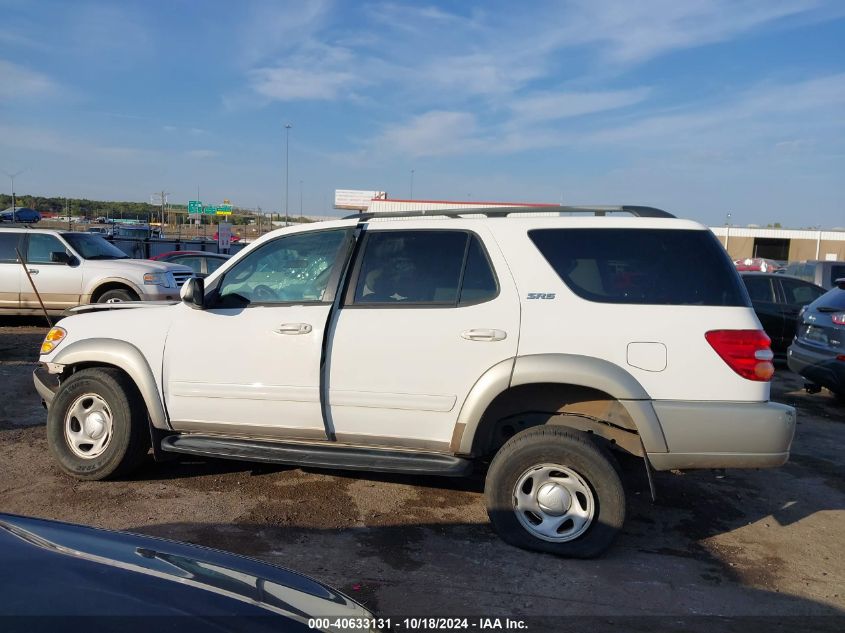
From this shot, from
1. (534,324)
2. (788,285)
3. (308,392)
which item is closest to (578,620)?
(534,324)

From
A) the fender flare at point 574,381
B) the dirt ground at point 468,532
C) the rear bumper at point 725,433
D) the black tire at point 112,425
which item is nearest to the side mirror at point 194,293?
the black tire at point 112,425

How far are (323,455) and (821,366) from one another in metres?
6.36

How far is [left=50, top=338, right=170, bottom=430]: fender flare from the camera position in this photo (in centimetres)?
489

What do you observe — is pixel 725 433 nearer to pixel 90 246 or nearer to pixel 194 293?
pixel 194 293

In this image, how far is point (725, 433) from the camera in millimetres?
3957

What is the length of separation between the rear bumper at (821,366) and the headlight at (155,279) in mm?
10015

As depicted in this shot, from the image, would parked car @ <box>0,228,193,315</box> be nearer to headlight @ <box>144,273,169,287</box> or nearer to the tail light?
headlight @ <box>144,273,169,287</box>

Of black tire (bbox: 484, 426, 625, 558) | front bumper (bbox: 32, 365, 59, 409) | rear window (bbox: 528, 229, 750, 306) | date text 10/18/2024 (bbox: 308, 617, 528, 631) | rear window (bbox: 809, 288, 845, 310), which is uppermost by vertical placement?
rear window (bbox: 528, 229, 750, 306)

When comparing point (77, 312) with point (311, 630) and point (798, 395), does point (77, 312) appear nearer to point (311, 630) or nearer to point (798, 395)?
point (311, 630)

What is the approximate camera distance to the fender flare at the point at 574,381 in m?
4.01

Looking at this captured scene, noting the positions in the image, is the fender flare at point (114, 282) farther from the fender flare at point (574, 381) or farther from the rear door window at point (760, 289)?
the rear door window at point (760, 289)

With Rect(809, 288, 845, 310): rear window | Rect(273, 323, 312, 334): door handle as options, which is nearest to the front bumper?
Rect(273, 323, 312, 334): door handle

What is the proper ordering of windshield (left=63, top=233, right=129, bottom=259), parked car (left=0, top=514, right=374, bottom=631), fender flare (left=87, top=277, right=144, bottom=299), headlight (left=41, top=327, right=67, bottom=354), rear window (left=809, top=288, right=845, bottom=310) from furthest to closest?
1. windshield (left=63, top=233, right=129, bottom=259)
2. fender flare (left=87, top=277, right=144, bottom=299)
3. rear window (left=809, top=288, right=845, bottom=310)
4. headlight (left=41, top=327, right=67, bottom=354)
5. parked car (left=0, top=514, right=374, bottom=631)

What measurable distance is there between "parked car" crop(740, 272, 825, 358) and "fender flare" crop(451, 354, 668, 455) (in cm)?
850
